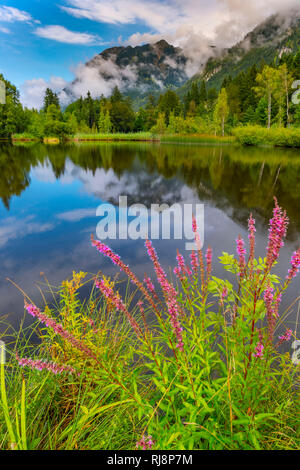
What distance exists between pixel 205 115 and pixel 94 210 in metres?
92.4

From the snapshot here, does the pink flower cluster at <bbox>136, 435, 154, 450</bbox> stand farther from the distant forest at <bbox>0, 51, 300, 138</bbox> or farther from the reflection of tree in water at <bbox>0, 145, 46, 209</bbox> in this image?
the distant forest at <bbox>0, 51, 300, 138</bbox>

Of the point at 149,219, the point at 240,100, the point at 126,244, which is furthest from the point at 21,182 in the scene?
the point at 240,100

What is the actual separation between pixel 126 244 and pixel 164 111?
10802cm

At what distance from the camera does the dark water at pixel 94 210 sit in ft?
21.6

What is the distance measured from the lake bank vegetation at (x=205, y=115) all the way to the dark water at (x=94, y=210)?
31.7 m

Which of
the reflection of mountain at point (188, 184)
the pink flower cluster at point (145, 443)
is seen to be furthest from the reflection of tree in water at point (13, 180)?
the pink flower cluster at point (145, 443)

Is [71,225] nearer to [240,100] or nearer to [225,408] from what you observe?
[225,408]

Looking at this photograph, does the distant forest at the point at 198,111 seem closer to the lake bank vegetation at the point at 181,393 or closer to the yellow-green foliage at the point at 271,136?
the yellow-green foliage at the point at 271,136

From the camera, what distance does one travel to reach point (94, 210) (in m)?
12.1

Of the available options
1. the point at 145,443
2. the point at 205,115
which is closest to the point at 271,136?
the point at 205,115

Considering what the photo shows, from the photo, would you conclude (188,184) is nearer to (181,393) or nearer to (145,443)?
(181,393)

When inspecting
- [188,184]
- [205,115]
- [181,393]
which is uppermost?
[205,115]
